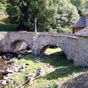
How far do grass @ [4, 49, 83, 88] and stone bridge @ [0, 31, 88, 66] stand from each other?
1100mm

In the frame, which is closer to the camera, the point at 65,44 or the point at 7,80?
the point at 7,80

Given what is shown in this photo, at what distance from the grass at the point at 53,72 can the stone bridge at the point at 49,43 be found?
1.10 meters

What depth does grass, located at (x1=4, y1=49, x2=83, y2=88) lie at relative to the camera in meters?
31.5

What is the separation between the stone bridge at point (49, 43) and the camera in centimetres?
3694

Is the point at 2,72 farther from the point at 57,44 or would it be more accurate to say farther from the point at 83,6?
the point at 83,6

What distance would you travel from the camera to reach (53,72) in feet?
112

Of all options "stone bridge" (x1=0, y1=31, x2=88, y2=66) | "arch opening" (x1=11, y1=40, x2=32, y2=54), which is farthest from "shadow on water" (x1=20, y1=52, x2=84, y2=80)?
"arch opening" (x1=11, y1=40, x2=32, y2=54)

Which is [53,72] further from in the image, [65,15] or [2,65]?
[65,15]

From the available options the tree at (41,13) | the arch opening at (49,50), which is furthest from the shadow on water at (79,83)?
the tree at (41,13)

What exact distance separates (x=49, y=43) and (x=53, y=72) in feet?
46.7

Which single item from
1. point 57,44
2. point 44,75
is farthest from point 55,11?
point 44,75

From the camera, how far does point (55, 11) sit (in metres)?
58.4

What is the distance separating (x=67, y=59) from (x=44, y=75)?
A: 942 cm

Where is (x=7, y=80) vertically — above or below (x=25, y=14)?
below
